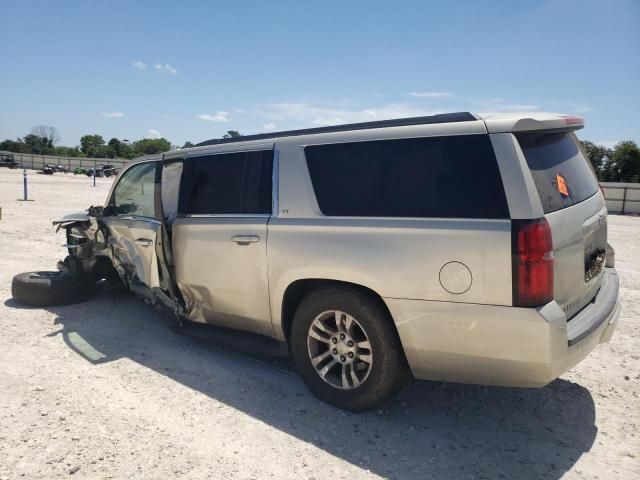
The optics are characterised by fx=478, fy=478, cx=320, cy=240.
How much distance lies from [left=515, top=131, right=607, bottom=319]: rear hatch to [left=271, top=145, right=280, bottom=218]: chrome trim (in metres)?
1.76

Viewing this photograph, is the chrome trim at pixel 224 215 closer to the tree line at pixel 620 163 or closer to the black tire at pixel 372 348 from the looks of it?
the black tire at pixel 372 348

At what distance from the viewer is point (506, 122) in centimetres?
279

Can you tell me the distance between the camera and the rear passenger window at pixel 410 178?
279 centimetres

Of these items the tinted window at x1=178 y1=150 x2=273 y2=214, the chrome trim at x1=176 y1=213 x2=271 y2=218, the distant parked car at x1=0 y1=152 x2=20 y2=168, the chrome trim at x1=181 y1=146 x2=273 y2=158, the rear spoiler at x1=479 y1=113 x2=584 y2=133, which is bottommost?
the chrome trim at x1=176 y1=213 x2=271 y2=218

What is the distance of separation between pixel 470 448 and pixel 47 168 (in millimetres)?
60656

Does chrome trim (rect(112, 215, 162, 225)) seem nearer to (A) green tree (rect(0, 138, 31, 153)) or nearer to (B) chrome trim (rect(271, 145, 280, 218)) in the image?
(B) chrome trim (rect(271, 145, 280, 218))

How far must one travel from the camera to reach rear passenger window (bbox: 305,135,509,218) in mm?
2789

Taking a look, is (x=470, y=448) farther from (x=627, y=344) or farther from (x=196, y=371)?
(x=627, y=344)

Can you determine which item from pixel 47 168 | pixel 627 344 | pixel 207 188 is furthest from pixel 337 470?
pixel 47 168

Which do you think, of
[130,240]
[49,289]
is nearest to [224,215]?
[130,240]

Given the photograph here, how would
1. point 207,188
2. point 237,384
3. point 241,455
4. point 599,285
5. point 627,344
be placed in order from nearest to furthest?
point 241,455, point 599,285, point 237,384, point 207,188, point 627,344

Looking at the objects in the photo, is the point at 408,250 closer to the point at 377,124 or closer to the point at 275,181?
the point at 377,124

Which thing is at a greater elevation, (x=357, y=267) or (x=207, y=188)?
(x=207, y=188)

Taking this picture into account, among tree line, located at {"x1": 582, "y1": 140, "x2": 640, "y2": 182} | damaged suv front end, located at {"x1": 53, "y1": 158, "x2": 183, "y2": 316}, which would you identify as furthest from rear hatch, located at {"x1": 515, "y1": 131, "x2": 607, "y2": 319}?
tree line, located at {"x1": 582, "y1": 140, "x2": 640, "y2": 182}
